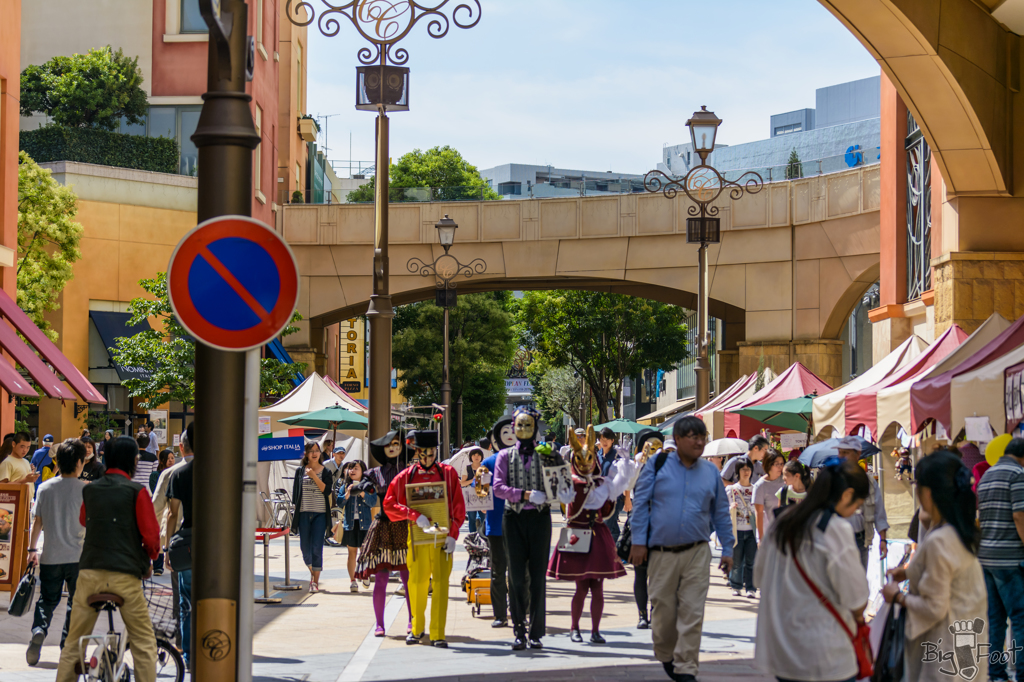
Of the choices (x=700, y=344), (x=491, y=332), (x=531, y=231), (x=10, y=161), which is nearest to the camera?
(x=10, y=161)

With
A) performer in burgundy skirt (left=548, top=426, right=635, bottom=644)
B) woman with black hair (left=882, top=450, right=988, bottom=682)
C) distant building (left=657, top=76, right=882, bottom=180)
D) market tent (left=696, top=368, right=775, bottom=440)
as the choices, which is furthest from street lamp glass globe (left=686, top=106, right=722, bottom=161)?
distant building (left=657, top=76, right=882, bottom=180)

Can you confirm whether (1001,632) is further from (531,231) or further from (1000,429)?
(531,231)

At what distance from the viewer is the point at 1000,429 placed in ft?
34.8

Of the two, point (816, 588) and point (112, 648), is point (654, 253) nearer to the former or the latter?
point (112, 648)

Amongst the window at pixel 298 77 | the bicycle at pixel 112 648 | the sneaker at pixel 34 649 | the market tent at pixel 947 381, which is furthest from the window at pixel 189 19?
the bicycle at pixel 112 648

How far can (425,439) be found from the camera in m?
10.9

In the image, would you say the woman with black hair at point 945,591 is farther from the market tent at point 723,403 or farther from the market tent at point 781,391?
the market tent at point 723,403

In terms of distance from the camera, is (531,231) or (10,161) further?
(531,231)

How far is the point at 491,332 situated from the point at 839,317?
26.1 metres

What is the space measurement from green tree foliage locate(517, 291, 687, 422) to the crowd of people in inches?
1501

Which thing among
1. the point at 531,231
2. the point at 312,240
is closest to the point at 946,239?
the point at 531,231

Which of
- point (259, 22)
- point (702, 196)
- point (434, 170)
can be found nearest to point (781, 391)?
point (702, 196)

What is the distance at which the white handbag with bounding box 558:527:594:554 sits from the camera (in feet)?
35.3

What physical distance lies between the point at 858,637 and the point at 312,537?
10380 millimetres
